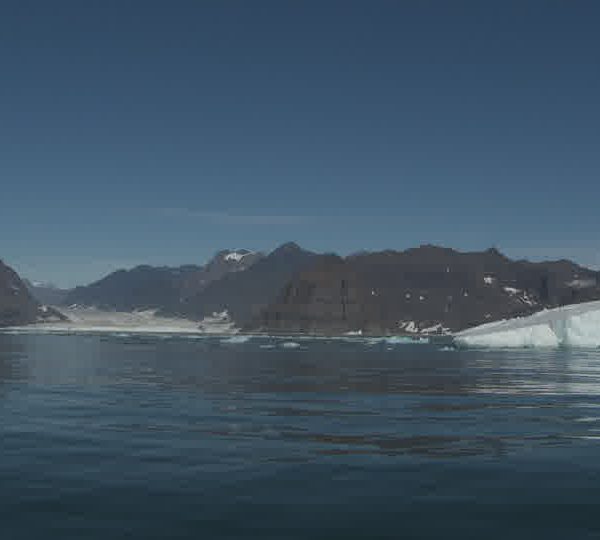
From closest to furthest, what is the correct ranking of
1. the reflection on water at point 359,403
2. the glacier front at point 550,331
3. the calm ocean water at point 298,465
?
the calm ocean water at point 298,465, the reflection on water at point 359,403, the glacier front at point 550,331

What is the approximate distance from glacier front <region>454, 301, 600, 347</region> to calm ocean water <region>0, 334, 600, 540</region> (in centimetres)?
7199

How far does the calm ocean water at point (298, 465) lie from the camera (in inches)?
616

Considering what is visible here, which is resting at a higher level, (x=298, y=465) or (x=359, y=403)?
(x=359, y=403)

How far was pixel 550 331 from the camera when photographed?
380 ft

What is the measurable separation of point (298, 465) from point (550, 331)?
102 m

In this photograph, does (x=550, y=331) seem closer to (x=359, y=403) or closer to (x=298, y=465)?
(x=359, y=403)

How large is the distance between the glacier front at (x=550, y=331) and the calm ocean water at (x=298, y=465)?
236 feet

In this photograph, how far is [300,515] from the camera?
1619cm

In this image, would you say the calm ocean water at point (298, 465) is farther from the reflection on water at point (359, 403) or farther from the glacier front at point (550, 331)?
the glacier front at point (550, 331)

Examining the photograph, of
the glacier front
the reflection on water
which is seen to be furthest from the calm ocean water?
the glacier front

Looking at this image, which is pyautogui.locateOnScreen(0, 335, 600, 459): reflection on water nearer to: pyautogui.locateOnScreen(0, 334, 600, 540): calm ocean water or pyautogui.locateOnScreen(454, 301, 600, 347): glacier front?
pyautogui.locateOnScreen(0, 334, 600, 540): calm ocean water

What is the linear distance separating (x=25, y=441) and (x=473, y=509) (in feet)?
52.6

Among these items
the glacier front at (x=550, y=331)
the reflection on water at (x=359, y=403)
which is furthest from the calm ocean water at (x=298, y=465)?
the glacier front at (x=550, y=331)

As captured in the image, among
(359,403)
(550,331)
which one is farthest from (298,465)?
(550,331)
